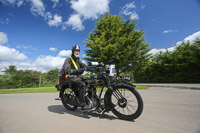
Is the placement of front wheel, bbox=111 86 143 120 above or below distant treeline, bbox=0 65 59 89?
below

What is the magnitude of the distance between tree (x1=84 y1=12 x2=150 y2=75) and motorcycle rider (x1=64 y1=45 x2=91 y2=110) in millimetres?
9806

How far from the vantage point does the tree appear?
1344cm

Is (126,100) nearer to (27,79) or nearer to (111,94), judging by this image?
(111,94)

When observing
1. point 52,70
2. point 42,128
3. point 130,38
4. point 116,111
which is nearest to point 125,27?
point 130,38

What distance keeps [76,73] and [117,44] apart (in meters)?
11.2

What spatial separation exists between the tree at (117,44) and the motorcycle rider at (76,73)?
981cm

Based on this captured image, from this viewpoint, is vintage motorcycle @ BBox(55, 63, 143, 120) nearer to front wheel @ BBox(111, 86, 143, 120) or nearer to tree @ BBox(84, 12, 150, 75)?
front wheel @ BBox(111, 86, 143, 120)

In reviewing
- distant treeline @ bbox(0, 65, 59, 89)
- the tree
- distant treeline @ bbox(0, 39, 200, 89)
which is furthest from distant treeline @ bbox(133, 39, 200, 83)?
distant treeline @ bbox(0, 65, 59, 89)

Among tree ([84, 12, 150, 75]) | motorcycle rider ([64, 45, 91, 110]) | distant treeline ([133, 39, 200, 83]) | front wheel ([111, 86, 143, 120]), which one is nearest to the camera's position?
front wheel ([111, 86, 143, 120])

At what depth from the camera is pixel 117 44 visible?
13.4 m

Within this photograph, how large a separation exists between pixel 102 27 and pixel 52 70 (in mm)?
11068

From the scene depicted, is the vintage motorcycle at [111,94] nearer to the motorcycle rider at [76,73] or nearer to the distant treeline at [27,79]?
the motorcycle rider at [76,73]

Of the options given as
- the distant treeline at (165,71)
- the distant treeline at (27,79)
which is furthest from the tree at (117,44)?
the distant treeline at (27,79)

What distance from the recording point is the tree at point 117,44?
1344 cm
